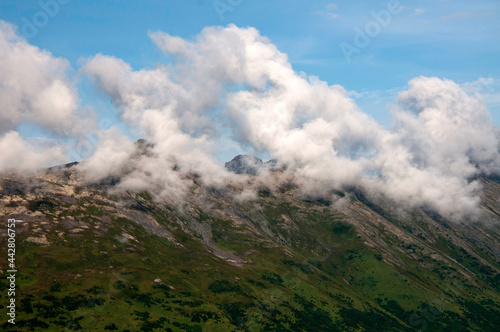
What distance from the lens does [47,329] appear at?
198875 millimetres

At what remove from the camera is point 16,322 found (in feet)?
652

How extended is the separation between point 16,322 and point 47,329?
1891cm
